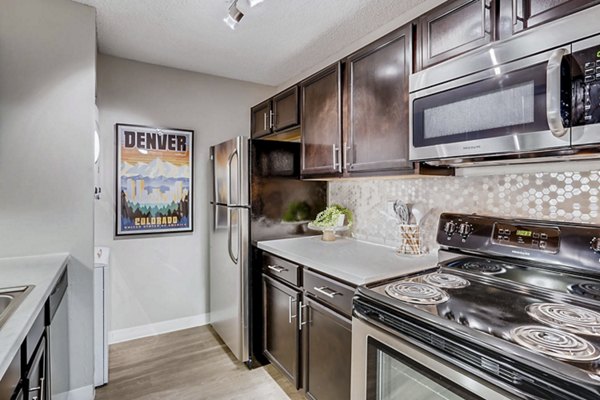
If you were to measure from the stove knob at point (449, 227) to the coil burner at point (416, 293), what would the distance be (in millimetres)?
425

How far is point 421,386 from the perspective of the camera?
1.11 m

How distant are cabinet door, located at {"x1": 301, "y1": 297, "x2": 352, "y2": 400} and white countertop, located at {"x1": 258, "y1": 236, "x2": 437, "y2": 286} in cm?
24

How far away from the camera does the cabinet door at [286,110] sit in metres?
2.55

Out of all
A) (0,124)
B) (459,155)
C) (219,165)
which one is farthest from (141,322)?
(459,155)

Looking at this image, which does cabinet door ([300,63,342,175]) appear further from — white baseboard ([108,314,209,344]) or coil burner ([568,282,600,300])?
white baseboard ([108,314,209,344])

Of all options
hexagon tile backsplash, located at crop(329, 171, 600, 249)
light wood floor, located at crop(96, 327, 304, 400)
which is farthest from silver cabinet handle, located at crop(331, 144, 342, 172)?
Answer: light wood floor, located at crop(96, 327, 304, 400)

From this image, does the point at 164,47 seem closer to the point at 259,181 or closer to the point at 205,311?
the point at 259,181

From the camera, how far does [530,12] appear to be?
46.9 inches

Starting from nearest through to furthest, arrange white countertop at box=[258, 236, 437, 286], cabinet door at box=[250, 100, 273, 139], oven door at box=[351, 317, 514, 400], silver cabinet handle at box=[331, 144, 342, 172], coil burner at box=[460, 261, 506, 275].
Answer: oven door at box=[351, 317, 514, 400], coil burner at box=[460, 261, 506, 275], white countertop at box=[258, 236, 437, 286], silver cabinet handle at box=[331, 144, 342, 172], cabinet door at box=[250, 100, 273, 139]

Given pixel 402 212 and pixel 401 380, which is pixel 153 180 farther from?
pixel 401 380

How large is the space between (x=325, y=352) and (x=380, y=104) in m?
1.41

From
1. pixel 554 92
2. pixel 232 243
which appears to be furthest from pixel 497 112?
pixel 232 243

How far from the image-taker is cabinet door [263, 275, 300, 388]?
79.1 inches

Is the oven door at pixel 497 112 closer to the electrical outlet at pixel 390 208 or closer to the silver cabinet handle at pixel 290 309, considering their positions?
the electrical outlet at pixel 390 208
